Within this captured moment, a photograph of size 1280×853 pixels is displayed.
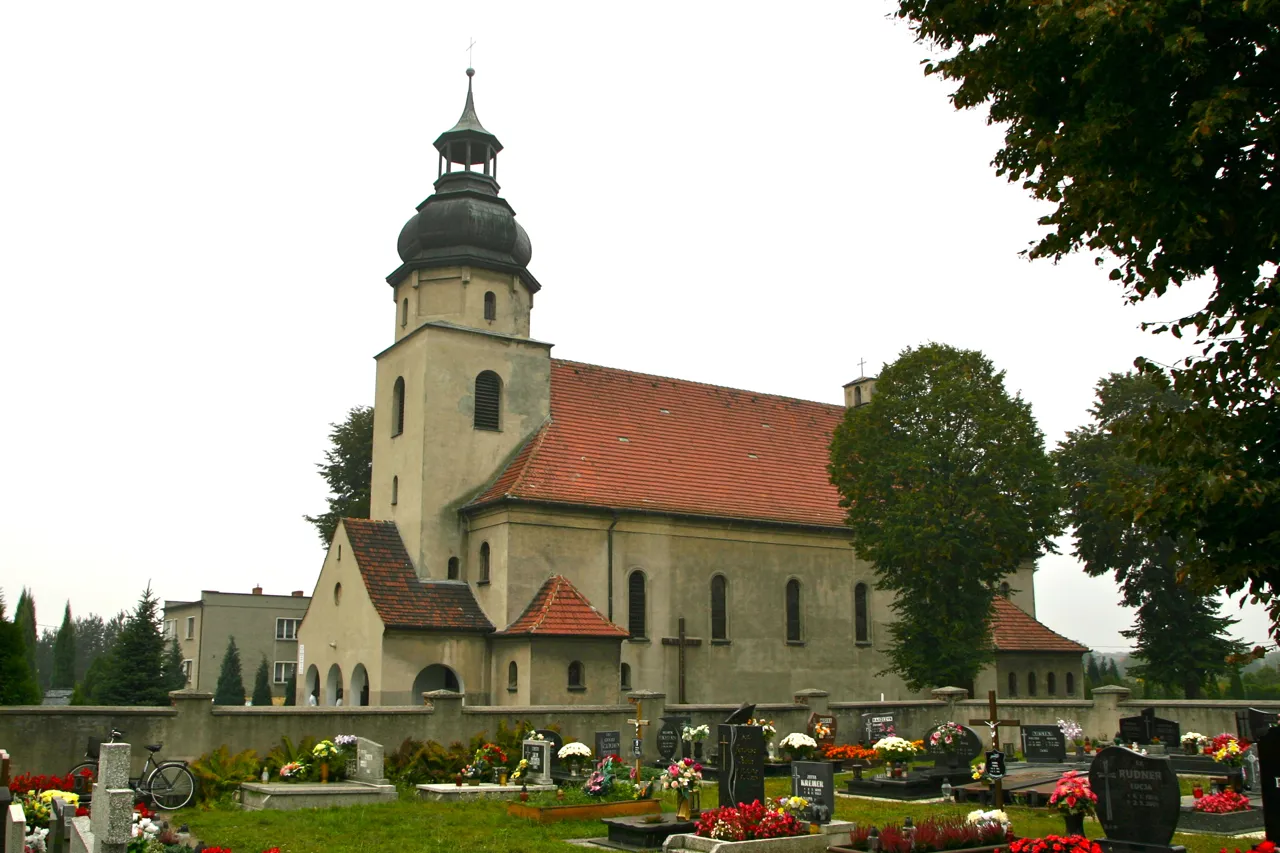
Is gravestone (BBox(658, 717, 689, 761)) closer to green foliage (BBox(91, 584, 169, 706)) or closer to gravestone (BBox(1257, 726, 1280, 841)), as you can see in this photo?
gravestone (BBox(1257, 726, 1280, 841))

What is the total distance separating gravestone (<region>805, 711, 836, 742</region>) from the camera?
A: 1086 inches

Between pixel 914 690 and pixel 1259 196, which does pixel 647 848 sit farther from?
pixel 914 690

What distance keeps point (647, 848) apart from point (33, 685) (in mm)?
17577

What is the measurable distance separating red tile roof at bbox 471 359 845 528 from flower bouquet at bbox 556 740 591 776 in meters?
Answer: 10.3

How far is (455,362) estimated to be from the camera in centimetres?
3316

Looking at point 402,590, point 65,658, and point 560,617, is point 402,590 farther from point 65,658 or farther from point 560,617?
point 65,658

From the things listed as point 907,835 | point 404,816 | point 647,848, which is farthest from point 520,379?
point 907,835

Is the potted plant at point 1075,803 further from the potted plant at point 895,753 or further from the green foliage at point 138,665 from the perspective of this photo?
the green foliage at point 138,665

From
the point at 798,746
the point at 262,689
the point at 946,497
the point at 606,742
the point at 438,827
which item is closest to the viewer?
the point at 438,827

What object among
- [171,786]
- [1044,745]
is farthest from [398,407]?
[1044,745]

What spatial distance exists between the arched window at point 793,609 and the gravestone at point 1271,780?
23.3m

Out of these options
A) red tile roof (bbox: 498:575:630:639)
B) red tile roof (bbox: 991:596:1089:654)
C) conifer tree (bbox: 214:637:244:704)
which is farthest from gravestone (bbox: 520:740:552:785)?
conifer tree (bbox: 214:637:244:704)

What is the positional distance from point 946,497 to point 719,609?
7784 mm

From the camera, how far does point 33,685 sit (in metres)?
25.8
